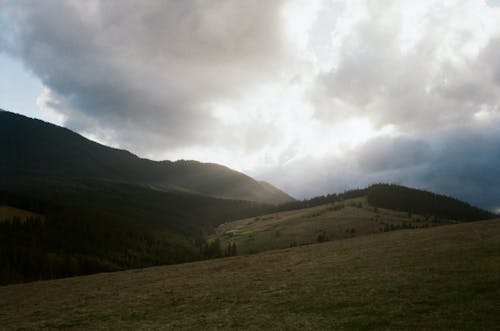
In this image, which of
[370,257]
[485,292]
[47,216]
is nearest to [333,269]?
[370,257]

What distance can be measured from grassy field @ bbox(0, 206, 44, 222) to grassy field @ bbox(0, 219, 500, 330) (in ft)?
405

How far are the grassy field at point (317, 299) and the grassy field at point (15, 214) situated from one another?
123 meters

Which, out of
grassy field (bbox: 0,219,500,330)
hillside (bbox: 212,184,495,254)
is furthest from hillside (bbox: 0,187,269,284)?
grassy field (bbox: 0,219,500,330)

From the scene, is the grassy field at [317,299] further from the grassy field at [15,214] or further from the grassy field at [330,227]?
the grassy field at [15,214]

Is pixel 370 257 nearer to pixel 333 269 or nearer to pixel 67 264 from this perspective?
pixel 333 269

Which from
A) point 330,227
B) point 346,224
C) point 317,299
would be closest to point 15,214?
point 330,227

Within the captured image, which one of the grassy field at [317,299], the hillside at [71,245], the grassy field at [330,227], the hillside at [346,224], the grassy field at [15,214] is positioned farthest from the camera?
the grassy field at [15,214]

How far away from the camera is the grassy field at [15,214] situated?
14207cm

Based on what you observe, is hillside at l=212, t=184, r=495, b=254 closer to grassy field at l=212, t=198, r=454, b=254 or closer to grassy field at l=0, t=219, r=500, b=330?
grassy field at l=212, t=198, r=454, b=254

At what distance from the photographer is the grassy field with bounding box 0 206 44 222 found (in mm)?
142075

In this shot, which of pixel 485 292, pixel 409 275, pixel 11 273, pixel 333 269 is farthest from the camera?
pixel 11 273

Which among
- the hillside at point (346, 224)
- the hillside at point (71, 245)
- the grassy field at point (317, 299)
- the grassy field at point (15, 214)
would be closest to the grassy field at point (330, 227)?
the hillside at point (346, 224)

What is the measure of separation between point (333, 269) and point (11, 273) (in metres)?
95.4

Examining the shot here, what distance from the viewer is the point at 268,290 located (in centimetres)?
2853
